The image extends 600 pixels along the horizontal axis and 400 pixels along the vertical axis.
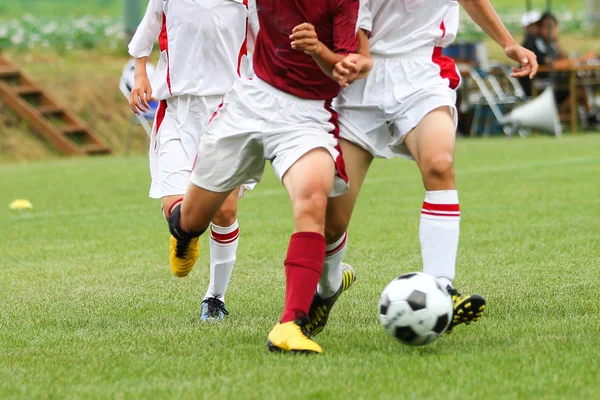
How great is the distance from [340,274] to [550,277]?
5.34 feet

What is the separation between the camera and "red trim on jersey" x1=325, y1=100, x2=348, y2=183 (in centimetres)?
465

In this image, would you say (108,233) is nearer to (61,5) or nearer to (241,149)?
(241,149)

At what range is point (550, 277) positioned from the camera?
6344 mm

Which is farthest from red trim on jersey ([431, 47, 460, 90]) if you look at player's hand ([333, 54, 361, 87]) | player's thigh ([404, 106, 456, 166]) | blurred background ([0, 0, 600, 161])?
blurred background ([0, 0, 600, 161])

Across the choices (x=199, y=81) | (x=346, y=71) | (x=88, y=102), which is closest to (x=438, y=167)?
(x=346, y=71)

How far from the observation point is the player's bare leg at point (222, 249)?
5785mm

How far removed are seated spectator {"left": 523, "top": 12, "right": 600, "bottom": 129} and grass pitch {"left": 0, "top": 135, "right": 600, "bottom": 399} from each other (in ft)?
29.7

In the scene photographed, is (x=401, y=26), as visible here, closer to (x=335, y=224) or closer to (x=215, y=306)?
(x=335, y=224)

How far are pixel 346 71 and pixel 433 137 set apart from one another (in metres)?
0.59

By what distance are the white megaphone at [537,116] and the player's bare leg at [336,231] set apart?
50.9 ft

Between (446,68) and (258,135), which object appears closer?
(258,135)

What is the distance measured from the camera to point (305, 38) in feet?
14.4

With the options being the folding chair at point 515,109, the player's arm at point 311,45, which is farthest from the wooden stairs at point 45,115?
the player's arm at point 311,45

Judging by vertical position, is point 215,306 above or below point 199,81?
below
